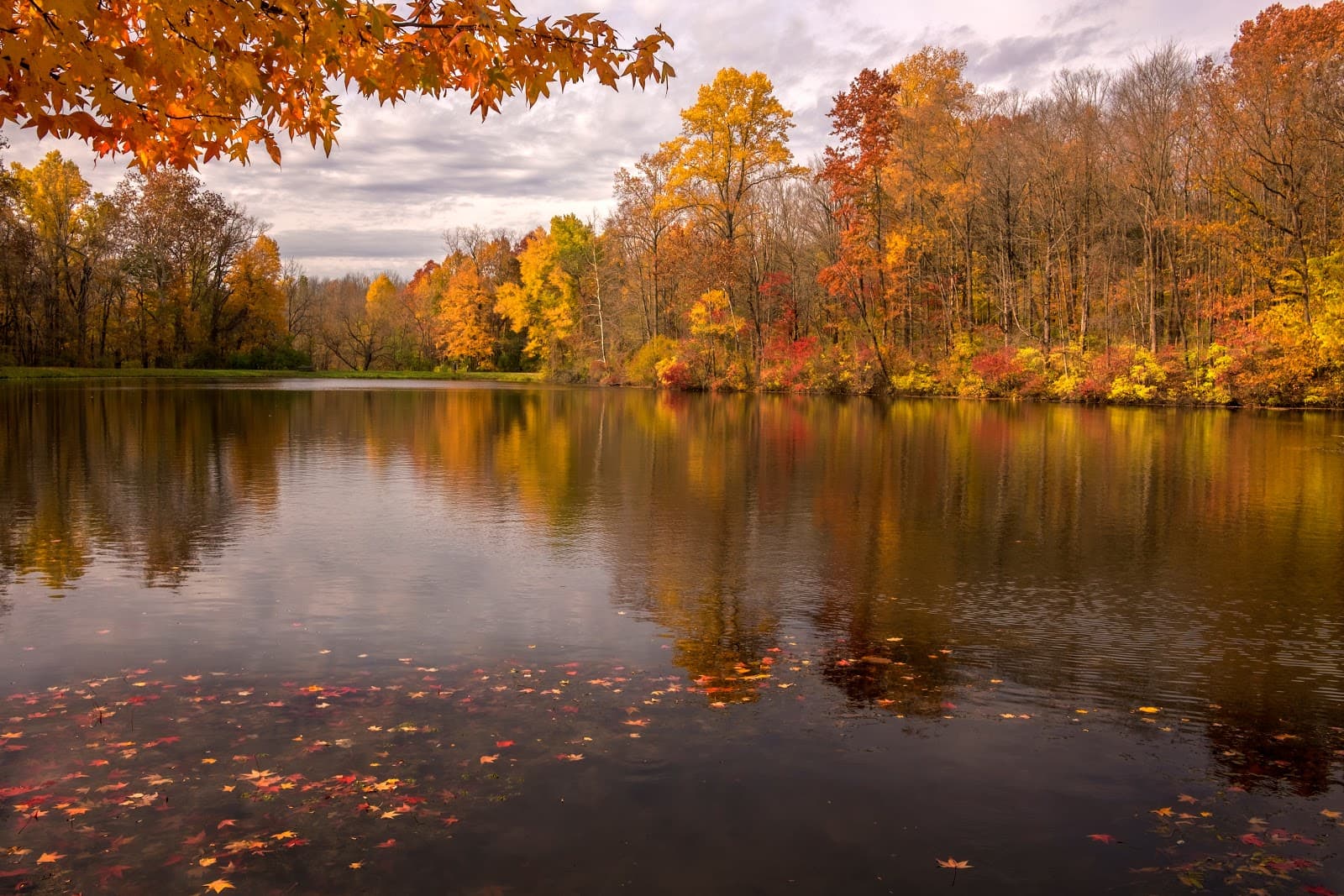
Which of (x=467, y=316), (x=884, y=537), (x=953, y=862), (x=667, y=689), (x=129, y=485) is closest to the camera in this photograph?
(x=953, y=862)

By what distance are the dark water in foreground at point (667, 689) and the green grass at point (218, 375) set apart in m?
48.4

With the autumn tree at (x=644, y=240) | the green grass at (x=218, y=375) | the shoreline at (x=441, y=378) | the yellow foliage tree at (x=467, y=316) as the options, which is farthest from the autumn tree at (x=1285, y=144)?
the yellow foliage tree at (x=467, y=316)

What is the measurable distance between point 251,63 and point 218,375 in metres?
67.8

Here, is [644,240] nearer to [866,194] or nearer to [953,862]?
[866,194]

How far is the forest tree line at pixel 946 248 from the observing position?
3566cm

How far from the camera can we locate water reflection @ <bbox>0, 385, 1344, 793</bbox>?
6613mm

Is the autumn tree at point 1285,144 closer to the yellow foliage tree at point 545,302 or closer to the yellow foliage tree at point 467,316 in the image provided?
the yellow foliage tree at point 545,302

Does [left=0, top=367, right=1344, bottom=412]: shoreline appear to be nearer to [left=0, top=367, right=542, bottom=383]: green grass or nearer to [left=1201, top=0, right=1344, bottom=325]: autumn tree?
[left=0, top=367, right=542, bottom=383]: green grass

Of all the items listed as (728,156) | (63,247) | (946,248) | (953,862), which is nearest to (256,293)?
(63,247)

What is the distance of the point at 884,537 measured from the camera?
1133 cm

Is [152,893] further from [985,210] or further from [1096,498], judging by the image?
[985,210]

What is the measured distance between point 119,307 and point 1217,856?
74.0m

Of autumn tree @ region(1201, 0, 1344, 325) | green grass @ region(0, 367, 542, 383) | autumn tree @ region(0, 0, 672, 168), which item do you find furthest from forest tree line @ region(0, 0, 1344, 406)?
autumn tree @ region(0, 0, 672, 168)

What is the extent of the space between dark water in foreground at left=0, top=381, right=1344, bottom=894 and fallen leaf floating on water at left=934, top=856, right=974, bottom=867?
0.05 meters
